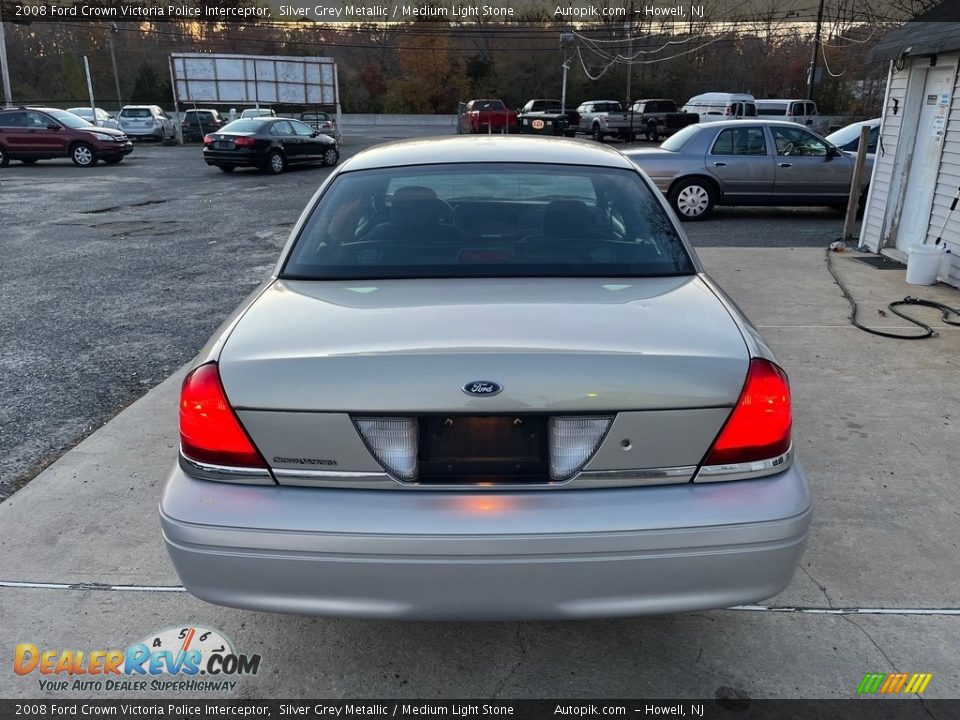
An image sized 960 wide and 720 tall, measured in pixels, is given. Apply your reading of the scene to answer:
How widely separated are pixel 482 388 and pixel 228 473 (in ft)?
2.50

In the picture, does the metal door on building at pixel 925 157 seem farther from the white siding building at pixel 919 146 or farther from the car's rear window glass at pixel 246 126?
the car's rear window glass at pixel 246 126

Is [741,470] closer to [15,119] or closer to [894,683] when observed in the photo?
[894,683]

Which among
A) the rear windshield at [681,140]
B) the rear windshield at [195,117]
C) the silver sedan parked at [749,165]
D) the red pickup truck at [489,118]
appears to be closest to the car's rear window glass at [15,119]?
the rear windshield at [195,117]

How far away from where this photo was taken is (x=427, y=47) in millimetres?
60625

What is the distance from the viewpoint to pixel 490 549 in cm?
194

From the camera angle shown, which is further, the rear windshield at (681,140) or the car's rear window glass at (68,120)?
the car's rear window glass at (68,120)

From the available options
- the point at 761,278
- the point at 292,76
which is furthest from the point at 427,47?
the point at 761,278

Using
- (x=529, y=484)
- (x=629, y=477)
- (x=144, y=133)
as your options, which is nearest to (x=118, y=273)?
(x=529, y=484)

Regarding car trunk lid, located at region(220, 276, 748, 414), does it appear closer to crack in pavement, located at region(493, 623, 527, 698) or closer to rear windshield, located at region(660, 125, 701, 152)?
crack in pavement, located at region(493, 623, 527, 698)

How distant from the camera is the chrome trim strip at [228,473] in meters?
2.07

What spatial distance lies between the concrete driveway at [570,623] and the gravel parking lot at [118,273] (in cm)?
70

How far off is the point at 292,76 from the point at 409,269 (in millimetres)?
33286

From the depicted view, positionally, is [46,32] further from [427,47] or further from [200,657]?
[200,657]

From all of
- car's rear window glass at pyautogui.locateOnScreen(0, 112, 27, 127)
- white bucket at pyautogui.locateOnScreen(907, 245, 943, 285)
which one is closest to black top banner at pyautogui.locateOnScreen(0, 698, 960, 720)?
white bucket at pyautogui.locateOnScreen(907, 245, 943, 285)
